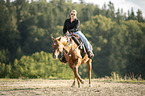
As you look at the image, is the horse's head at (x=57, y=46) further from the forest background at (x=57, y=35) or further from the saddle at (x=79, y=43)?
the forest background at (x=57, y=35)

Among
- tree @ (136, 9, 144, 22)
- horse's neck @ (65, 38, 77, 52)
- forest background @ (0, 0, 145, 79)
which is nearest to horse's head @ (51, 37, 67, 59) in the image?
horse's neck @ (65, 38, 77, 52)

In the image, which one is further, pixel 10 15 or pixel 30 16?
pixel 30 16

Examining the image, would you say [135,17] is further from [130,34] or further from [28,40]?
[28,40]

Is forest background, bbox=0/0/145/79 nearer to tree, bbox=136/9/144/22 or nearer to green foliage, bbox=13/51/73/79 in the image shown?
tree, bbox=136/9/144/22

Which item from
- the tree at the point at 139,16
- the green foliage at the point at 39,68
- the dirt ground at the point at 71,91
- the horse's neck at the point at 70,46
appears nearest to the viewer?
the dirt ground at the point at 71,91

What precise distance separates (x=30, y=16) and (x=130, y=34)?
68.8ft

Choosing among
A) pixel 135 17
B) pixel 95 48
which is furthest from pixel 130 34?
pixel 135 17

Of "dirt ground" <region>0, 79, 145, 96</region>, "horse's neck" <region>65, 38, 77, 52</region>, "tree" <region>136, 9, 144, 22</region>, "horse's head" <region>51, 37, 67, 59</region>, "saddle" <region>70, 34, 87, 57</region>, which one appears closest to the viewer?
"dirt ground" <region>0, 79, 145, 96</region>

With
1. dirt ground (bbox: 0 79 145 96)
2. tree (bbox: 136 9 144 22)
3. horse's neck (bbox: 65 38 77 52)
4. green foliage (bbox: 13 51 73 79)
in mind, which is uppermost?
tree (bbox: 136 9 144 22)

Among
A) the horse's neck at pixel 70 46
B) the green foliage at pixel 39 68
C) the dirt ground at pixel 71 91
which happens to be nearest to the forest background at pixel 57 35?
the green foliage at pixel 39 68

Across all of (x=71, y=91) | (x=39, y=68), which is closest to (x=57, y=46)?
(x=71, y=91)

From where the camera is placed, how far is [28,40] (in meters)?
46.2

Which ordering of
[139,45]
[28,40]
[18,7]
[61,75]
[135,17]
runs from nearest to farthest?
[61,75] < [139,45] < [28,40] < [18,7] < [135,17]

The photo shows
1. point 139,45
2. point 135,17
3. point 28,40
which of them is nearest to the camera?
point 139,45
